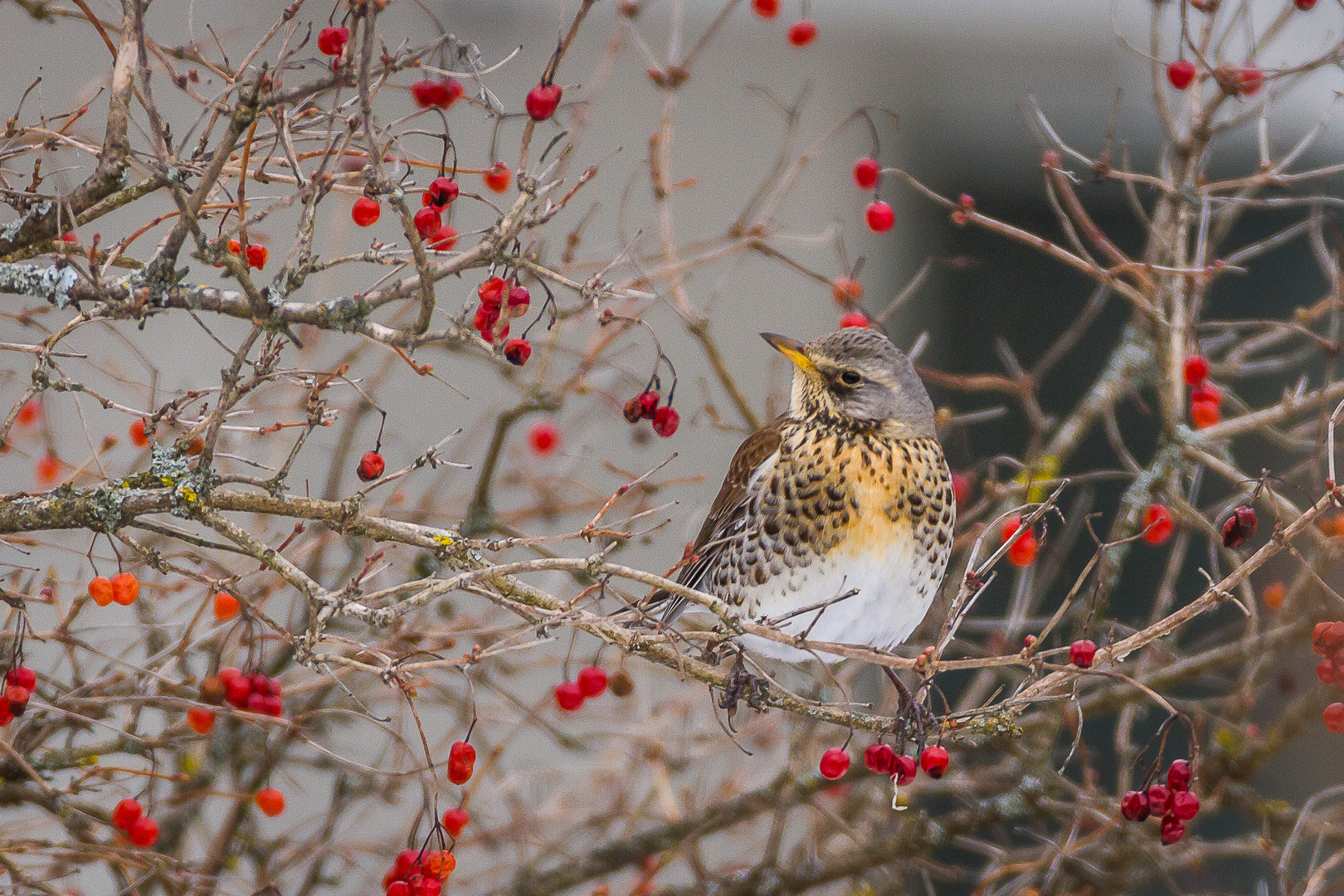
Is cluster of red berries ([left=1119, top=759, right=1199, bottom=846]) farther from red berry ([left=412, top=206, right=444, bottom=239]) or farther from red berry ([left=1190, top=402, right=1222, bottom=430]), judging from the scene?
red berry ([left=412, top=206, right=444, bottom=239])

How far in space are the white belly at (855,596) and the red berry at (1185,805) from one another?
0.49 meters

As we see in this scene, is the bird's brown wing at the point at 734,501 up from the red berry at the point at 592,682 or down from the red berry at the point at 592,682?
up

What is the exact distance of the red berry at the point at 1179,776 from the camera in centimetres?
139

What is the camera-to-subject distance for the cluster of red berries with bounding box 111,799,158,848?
5.31 feet

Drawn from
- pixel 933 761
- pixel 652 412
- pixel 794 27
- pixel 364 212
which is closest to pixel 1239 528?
pixel 933 761

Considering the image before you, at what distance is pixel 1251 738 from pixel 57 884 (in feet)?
7.09

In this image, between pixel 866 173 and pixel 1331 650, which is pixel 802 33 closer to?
pixel 866 173

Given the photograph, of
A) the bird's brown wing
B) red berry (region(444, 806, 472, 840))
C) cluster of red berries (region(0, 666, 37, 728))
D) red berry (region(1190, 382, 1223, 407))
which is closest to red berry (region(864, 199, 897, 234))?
the bird's brown wing

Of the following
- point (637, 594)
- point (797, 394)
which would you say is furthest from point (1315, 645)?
point (637, 594)

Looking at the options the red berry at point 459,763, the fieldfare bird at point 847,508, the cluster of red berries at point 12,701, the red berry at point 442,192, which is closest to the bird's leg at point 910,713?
the fieldfare bird at point 847,508

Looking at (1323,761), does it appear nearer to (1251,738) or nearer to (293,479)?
(1251,738)

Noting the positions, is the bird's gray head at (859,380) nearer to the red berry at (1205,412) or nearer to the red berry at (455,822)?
the red berry at (1205,412)

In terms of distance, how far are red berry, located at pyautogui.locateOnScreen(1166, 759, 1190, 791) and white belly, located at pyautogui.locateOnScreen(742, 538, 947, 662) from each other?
475mm

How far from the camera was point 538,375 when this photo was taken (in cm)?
194
